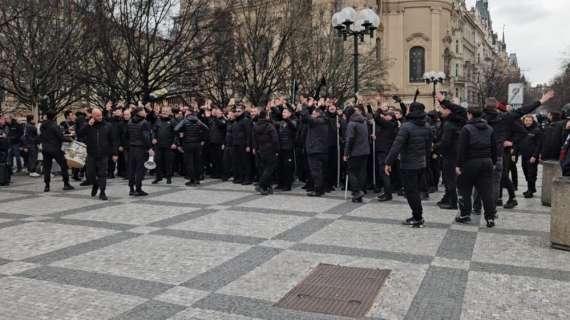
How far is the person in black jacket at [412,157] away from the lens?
30.0 ft

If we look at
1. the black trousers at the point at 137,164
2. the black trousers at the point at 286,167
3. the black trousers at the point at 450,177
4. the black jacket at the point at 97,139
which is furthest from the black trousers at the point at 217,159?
the black trousers at the point at 450,177

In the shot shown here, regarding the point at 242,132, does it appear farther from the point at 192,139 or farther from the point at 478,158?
the point at 478,158

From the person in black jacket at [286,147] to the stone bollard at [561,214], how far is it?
299 inches

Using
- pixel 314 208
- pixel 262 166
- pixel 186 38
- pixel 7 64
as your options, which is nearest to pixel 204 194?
pixel 262 166

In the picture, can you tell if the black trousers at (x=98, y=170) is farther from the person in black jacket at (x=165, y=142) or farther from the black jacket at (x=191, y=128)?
the person in black jacket at (x=165, y=142)

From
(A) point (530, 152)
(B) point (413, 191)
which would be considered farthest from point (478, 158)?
(A) point (530, 152)

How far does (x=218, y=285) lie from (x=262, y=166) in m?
8.67

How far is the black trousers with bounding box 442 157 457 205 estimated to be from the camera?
36.5 feet

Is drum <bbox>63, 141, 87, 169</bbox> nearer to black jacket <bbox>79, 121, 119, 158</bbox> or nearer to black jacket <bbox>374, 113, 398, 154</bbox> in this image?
black jacket <bbox>79, 121, 119, 158</bbox>

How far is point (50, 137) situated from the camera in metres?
14.0

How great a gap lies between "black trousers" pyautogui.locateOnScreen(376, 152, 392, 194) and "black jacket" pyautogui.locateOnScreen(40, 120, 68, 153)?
811cm

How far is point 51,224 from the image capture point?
9477mm

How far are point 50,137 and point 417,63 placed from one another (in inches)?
2409

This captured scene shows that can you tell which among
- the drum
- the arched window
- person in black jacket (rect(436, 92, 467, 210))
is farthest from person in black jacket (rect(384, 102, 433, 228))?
the arched window
